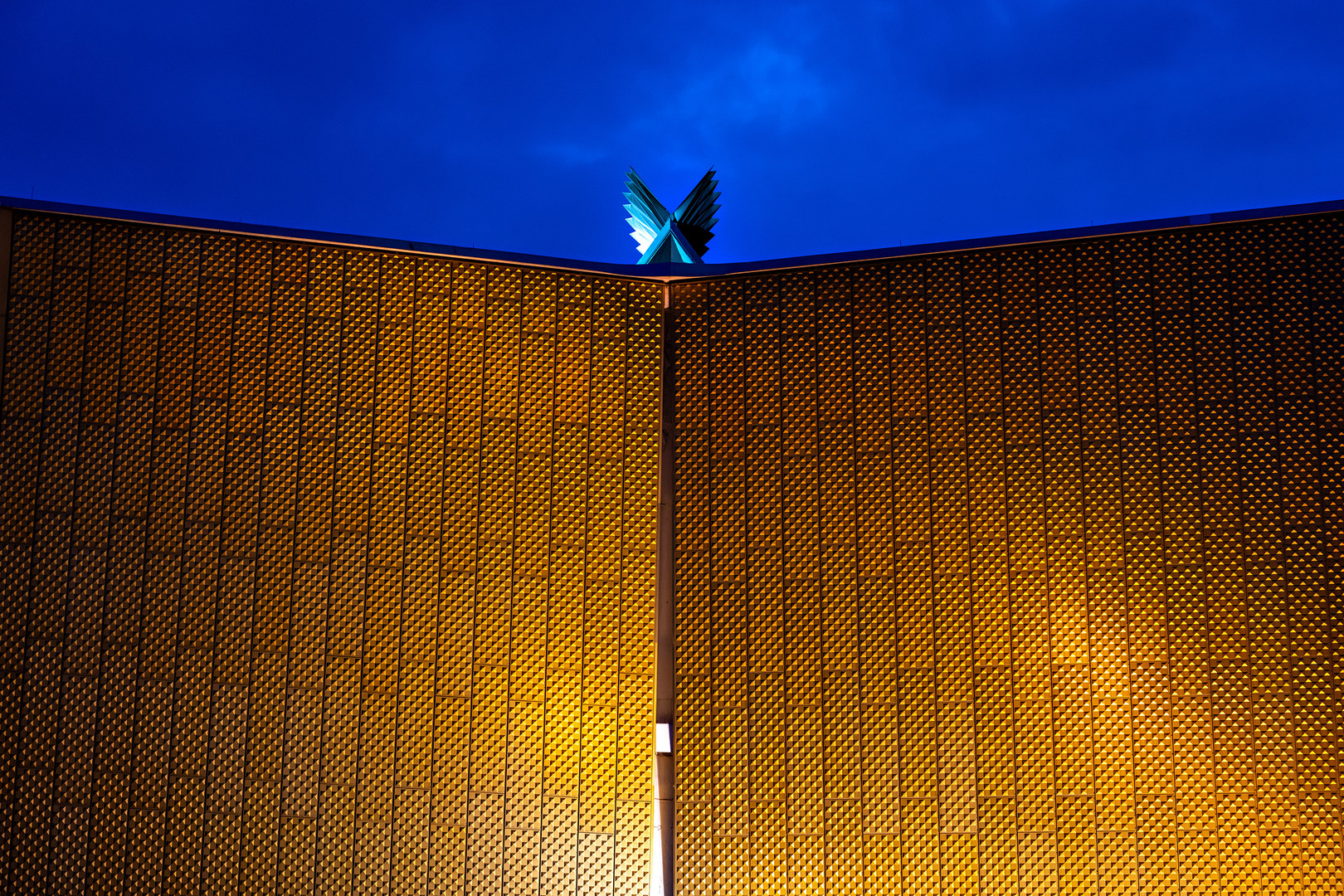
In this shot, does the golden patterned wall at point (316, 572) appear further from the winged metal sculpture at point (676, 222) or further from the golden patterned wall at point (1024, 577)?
the winged metal sculpture at point (676, 222)

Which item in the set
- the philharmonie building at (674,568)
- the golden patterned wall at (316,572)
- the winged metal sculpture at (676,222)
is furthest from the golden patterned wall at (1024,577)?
the winged metal sculpture at (676,222)

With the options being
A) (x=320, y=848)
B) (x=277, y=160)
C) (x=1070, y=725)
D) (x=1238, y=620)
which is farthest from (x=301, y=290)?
(x=277, y=160)

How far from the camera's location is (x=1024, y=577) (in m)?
4.67

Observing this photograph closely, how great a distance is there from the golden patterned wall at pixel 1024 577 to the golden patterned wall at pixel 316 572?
526 millimetres

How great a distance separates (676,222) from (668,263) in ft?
14.1

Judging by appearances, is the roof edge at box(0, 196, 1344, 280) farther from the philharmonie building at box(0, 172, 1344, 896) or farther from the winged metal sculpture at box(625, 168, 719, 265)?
the winged metal sculpture at box(625, 168, 719, 265)

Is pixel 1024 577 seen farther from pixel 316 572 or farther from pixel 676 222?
pixel 676 222

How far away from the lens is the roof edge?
15.3ft

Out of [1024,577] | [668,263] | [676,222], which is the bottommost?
[1024,577]

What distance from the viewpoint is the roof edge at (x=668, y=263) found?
183 inches

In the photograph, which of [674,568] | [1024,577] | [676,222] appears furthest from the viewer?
[676,222]

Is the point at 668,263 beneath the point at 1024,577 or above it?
above

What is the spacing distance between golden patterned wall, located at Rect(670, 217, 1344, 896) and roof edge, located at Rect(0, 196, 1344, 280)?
0.26 feet

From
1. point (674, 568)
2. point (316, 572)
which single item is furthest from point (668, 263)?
point (316, 572)
